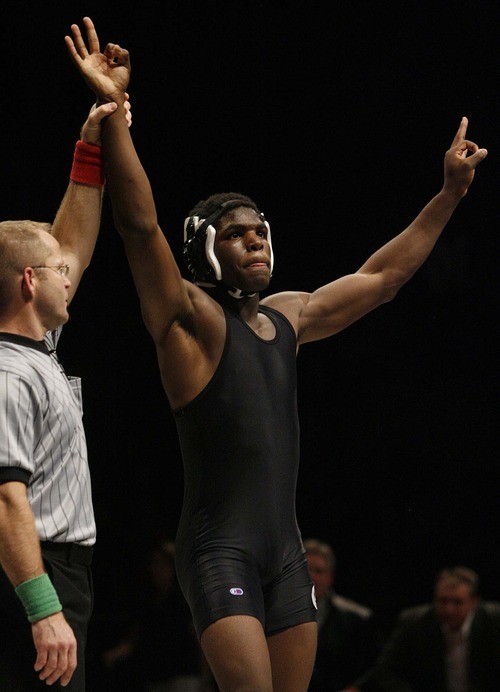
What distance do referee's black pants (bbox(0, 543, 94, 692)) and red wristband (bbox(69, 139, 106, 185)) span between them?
100 centimetres

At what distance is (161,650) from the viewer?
4.82m

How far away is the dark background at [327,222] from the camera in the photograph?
5.55 m

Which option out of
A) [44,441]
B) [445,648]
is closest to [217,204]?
[44,441]

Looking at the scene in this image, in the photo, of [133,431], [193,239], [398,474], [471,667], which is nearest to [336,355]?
[398,474]

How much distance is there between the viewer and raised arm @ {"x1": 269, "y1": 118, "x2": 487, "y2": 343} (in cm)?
319

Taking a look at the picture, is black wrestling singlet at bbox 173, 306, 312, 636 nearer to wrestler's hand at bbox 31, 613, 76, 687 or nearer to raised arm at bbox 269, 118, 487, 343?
raised arm at bbox 269, 118, 487, 343

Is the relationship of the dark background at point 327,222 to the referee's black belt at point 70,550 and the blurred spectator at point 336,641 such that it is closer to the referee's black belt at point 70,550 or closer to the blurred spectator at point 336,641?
the blurred spectator at point 336,641

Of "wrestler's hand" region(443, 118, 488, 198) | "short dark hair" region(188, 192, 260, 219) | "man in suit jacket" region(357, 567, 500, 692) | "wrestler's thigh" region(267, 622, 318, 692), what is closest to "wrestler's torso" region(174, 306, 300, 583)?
"wrestler's thigh" region(267, 622, 318, 692)

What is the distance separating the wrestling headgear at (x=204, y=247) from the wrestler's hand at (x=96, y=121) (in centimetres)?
36

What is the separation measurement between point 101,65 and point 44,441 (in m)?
0.99

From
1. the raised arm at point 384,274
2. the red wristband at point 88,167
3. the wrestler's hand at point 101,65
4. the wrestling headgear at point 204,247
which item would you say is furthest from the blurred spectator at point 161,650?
the wrestler's hand at point 101,65

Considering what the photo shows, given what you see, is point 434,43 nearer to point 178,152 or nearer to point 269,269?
point 178,152

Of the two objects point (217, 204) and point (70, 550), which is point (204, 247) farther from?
point (70, 550)

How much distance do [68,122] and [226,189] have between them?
0.85 meters
